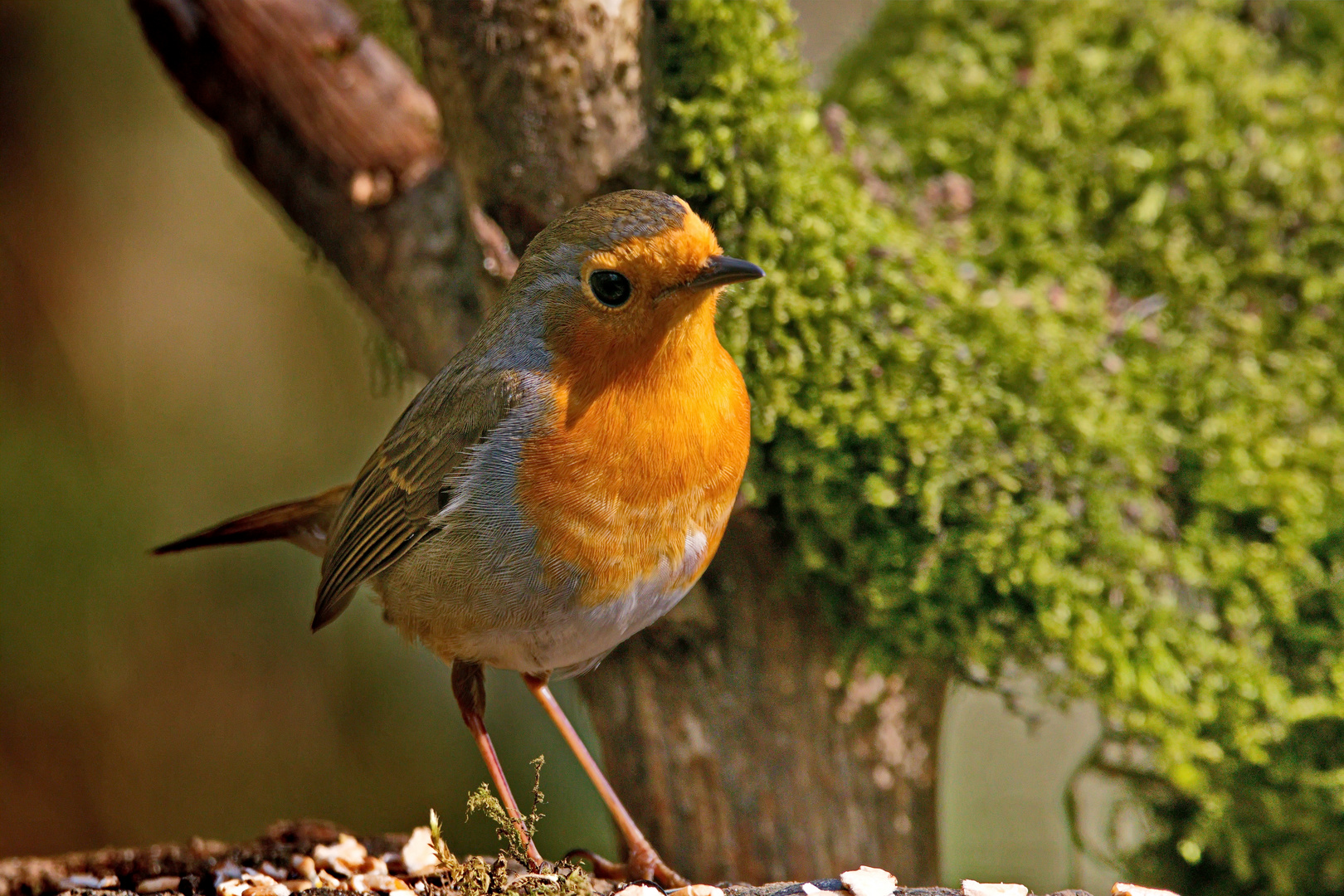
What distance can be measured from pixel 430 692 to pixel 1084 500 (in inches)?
148

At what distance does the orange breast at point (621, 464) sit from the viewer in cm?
210

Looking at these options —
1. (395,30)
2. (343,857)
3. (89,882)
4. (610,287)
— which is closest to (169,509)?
(395,30)

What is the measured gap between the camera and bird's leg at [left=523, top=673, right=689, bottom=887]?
2.60 metres

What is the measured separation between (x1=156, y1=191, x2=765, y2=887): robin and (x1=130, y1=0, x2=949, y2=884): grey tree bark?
21.3 inches

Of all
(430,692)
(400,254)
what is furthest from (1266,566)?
(430,692)

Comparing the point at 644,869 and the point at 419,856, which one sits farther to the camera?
the point at 644,869

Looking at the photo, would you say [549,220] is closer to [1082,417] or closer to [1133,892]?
[1082,417]

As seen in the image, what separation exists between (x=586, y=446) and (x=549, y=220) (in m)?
0.85

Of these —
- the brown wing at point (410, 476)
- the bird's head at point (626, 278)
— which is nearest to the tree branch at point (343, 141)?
the brown wing at point (410, 476)

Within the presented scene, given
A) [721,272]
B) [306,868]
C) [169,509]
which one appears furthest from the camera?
[169,509]

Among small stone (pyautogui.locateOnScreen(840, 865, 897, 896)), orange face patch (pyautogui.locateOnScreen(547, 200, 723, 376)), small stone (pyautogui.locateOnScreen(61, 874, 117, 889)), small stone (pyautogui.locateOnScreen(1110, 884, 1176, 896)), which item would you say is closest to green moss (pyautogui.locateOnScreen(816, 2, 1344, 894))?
small stone (pyautogui.locateOnScreen(1110, 884, 1176, 896))

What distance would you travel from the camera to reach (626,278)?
79.4 inches

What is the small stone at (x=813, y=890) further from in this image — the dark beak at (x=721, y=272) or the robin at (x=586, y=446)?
the dark beak at (x=721, y=272)

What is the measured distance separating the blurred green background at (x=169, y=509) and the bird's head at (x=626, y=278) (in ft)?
11.7
